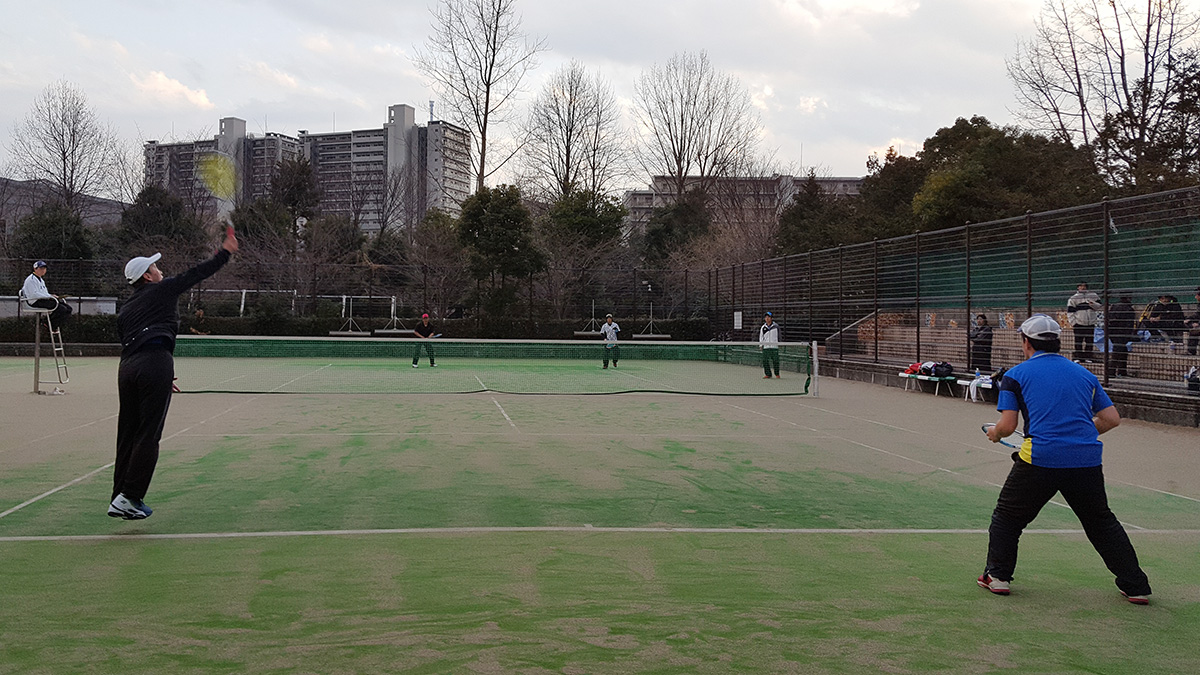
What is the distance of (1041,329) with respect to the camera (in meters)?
4.76

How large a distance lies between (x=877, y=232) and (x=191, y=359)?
24.3 m

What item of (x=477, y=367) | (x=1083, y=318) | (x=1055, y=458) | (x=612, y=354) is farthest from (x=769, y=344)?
(x=1055, y=458)

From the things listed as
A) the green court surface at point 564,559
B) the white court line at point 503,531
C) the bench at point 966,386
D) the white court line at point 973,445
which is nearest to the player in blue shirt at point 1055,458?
the green court surface at point 564,559

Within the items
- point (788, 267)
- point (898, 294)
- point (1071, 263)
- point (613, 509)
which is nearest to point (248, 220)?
point (788, 267)

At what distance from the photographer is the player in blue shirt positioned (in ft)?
14.8

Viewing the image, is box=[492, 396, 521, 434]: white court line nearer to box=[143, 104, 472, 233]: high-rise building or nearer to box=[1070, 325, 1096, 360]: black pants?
box=[1070, 325, 1096, 360]: black pants

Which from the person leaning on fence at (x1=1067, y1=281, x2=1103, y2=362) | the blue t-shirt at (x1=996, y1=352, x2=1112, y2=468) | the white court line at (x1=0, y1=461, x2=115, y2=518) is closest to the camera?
the blue t-shirt at (x1=996, y1=352, x2=1112, y2=468)

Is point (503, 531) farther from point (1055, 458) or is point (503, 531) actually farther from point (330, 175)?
point (330, 175)

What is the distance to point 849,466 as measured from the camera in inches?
356


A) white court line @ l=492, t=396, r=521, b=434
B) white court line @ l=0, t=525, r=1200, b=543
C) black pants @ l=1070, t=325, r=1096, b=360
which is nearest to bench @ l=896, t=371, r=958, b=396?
black pants @ l=1070, t=325, r=1096, b=360

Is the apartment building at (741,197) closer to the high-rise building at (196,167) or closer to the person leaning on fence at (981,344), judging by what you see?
the high-rise building at (196,167)

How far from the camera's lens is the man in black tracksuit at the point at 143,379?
238 inches

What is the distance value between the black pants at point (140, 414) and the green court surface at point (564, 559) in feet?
1.06

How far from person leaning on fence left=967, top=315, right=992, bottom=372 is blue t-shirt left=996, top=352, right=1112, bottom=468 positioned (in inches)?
532
